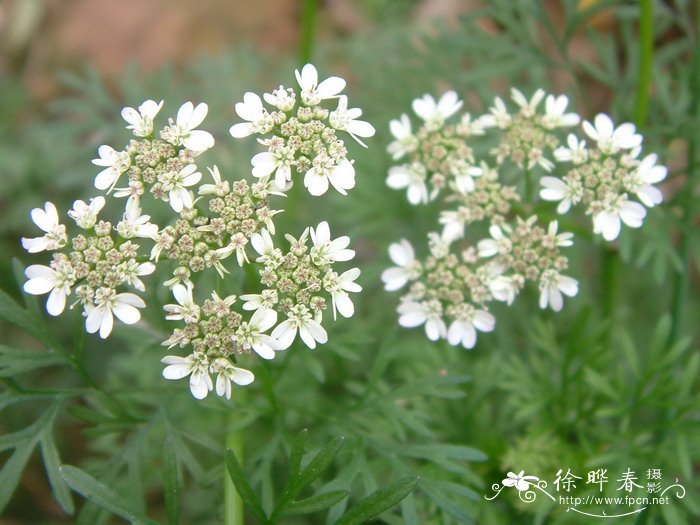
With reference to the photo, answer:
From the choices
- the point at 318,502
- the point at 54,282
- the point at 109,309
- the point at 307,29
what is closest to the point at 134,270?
the point at 109,309

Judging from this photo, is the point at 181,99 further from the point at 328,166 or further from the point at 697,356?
the point at 697,356

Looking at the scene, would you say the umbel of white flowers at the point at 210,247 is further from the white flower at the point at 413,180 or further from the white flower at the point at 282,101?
the white flower at the point at 413,180

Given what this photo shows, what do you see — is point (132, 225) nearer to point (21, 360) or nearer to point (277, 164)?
point (277, 164)

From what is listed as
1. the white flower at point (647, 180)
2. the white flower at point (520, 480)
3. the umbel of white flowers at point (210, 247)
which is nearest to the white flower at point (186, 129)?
the umbel of white flowers at point (210, 247)

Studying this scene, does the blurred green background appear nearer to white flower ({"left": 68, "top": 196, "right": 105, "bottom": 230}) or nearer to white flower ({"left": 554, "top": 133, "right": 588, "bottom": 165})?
white flower ({"left": 68, "top": 196, "right": 105, "bottom": 230})

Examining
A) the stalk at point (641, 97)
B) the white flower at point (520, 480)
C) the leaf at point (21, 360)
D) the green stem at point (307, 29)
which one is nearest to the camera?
the leaf at point (21, 360)

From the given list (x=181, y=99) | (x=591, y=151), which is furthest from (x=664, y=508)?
(x=181, y=99)

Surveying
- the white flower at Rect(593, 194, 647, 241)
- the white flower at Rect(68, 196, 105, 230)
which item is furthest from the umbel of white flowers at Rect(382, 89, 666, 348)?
the white flower at Rect(68, 196, 105, 230)
